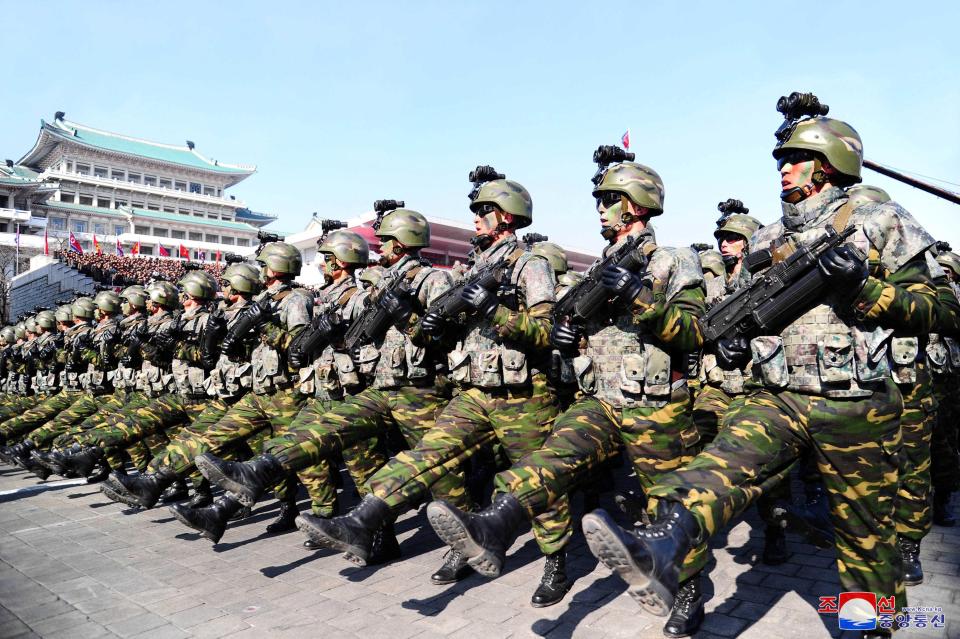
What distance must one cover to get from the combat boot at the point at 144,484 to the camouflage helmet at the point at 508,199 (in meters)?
4.00

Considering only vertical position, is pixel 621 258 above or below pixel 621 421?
above

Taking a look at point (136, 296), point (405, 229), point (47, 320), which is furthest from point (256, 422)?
point (47, 320)

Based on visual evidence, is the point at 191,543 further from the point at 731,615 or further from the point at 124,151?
the point at 124,151

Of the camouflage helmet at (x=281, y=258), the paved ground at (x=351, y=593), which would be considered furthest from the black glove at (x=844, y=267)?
the camouflage helmet at (x=281, y=258)

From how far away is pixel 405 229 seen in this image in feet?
20.6

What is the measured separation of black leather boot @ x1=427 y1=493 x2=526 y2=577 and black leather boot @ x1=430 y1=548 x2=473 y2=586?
1.21 meters

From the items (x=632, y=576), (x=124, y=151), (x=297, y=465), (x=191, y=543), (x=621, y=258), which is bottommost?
(x=191, y=543)

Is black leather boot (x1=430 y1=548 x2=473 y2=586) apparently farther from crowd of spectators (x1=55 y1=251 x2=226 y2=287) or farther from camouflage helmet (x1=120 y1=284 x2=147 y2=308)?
crowd of spectators (x1=55 y1=251 x2=226 y2=287)

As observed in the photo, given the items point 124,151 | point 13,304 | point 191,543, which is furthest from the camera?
point 124,151

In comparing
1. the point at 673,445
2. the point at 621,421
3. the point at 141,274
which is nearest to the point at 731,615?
the point at 673,445

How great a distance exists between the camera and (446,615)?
4.12m

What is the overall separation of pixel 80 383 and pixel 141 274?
23791 millimetres

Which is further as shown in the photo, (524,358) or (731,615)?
(524,358)

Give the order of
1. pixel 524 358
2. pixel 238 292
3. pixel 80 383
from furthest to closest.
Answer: pixel 80 383
pixel 238 292
pixel 524 358
